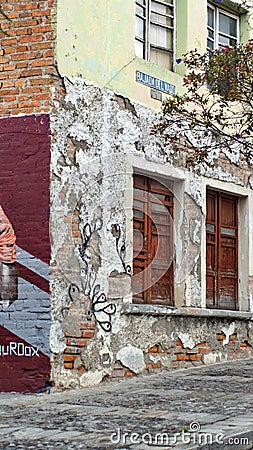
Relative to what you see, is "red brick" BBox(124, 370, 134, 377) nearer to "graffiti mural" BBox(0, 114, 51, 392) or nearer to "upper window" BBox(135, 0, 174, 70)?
"graffiti mural" BBox(0, 114, 51, 392)

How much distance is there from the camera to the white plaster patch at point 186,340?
11664 mm

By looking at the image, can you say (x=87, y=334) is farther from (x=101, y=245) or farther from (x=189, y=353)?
(x=189, y=353)

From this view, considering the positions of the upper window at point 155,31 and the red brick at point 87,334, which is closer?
the red brick at point 87,334

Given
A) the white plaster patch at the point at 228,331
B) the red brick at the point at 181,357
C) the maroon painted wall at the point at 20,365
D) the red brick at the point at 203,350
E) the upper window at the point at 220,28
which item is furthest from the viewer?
the upper window at the point at 220,28

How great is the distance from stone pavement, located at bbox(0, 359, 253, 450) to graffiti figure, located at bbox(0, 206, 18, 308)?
1.13 metres

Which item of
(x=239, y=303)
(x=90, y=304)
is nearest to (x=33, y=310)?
(x=90, y=304)

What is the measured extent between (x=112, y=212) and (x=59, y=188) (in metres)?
1.00

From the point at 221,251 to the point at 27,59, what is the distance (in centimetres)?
464

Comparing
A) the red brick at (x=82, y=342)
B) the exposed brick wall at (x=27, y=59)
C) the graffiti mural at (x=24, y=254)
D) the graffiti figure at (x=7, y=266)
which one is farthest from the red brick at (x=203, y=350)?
the exposed brick wall at (x=27, y=59)

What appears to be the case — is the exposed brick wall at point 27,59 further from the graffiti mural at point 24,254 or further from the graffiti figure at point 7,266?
the graffiti figure at point 7,266

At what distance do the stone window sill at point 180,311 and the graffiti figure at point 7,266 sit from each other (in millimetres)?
1476

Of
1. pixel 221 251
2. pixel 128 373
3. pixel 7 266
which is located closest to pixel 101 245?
pixel 7 266

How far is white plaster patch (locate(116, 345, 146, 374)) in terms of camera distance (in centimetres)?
1061

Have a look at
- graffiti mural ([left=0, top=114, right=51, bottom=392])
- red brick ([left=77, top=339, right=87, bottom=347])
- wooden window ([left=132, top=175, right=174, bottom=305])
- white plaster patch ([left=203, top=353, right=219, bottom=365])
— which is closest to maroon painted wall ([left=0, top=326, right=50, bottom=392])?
graffiti mural ([left=0, top=114, right=51, bottom=392])
